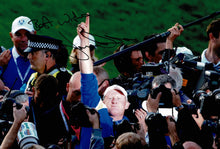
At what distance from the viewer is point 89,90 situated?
4.18 meters

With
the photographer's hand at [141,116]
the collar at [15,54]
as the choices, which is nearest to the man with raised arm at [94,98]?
the photographer's hand at [141,116]

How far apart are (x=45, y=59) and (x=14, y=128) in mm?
1273

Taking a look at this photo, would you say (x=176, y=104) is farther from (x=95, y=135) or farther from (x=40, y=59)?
(x=40, y=59)

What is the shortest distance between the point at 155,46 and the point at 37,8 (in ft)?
7.55

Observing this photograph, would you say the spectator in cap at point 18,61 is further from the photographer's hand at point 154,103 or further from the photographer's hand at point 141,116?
the photographer's hand at point 154,103

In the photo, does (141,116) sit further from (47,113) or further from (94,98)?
(47,113)

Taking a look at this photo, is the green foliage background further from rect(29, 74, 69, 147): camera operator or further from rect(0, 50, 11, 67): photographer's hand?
rect(29, 74, 69, 147): camera operator

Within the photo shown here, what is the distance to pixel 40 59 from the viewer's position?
4.91 metres

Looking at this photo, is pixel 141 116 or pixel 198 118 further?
pixel 141 116

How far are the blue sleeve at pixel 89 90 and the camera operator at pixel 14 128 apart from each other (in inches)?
24.1

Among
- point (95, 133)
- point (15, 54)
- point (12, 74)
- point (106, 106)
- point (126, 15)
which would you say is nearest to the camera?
point (95, 133)

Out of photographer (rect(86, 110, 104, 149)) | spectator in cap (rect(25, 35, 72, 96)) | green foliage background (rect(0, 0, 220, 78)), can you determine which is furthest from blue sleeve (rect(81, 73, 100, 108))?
green foliage background (rect(0, 0, 220, 78))

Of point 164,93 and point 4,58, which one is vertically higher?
point 4,58

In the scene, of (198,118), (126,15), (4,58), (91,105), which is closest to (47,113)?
(91,105)
